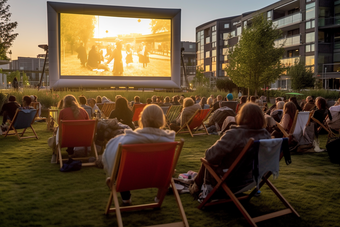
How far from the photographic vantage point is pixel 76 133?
18.2 feet

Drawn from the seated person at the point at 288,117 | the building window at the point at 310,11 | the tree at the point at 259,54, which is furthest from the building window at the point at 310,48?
the seated person at the point at 288,117

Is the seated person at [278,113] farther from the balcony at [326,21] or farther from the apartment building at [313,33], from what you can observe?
the balcony at [326,21]

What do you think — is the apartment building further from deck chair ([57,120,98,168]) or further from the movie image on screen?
deck chair ([57,120,98,168])

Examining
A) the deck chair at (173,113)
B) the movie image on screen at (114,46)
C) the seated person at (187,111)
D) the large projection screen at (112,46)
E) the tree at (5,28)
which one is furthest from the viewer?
the tree at (5,28)

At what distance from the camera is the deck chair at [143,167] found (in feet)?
9.26

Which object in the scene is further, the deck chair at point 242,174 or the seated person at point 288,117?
the seated person at point 288,117

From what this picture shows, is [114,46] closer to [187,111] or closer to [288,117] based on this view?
[187,111]

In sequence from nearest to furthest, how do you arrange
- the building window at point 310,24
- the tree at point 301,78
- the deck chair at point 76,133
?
the deck chair at point 76,133, the tree at point 301,78, the building window at point 310,24

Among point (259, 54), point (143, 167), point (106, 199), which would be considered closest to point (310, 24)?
point (259, 54)

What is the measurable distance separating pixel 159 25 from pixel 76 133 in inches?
736

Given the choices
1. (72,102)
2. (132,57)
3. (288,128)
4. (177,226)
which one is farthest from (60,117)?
(132,57)

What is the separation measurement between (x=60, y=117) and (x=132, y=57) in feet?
55.3

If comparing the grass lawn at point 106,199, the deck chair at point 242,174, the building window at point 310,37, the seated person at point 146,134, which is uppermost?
the building window at point 310,37

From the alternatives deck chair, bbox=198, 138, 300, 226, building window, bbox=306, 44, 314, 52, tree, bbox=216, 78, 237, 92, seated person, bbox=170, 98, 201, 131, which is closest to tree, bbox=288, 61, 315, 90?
tree, bbox=216, 78, 237, 92
